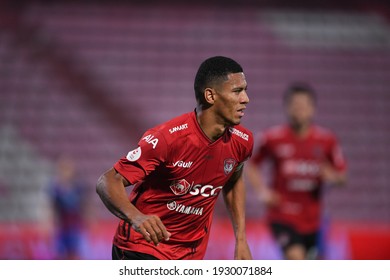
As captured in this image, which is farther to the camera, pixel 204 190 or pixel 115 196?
pixel 204 190

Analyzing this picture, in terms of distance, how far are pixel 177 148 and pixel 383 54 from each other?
35.2 ft

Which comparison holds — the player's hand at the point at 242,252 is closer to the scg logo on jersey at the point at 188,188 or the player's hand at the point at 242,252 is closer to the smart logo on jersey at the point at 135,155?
the scg logo on jersey at the point at 188,188

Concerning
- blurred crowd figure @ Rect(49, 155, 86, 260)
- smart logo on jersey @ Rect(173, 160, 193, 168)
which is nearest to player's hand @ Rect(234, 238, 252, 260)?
smart logo on jersey @ Rect(173, 160, 193, 168)

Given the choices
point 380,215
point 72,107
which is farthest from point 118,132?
point 380,215

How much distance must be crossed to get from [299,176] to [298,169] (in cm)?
8

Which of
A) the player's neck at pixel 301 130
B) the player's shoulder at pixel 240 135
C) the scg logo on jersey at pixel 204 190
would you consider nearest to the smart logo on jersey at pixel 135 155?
the scg logo on jersey at pixel 204 190

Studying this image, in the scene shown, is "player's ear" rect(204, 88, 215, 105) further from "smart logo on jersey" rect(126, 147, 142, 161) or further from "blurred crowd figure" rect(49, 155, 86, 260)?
"blurred crowd figure" rect(49, 155, 86, 260)

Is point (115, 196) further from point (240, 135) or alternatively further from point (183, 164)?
point (240, 135)

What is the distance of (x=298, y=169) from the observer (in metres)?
8.05

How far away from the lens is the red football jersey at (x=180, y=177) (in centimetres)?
436

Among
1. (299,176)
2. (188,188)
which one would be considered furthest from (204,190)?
(299,176)

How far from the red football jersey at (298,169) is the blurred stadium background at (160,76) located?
4.76 meters
